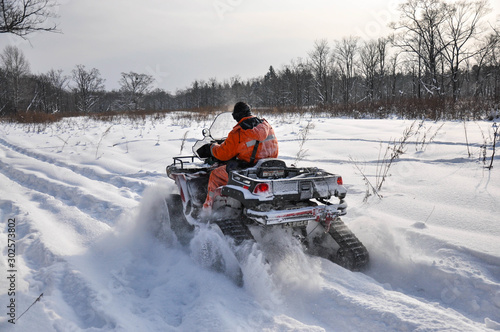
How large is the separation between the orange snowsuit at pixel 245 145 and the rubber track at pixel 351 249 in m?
1.15

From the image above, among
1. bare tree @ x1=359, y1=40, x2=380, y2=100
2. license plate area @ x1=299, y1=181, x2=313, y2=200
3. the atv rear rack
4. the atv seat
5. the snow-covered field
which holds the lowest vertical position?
the snow-covered field

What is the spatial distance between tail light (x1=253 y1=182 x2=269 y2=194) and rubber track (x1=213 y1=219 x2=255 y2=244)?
48 centimetres

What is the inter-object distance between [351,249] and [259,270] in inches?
41.3

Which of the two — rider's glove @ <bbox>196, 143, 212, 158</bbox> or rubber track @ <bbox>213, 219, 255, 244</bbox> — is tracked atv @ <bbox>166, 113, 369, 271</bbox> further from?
rider's glove @ <bbox>196, 143, 212, 158</bbox>

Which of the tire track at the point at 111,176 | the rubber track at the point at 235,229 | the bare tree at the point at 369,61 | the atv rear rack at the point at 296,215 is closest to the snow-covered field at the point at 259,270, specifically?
the rubber track at the point at 235,229

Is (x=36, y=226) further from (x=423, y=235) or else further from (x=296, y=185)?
(x=423, y=235)

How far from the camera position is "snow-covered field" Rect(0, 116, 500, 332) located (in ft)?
8.09

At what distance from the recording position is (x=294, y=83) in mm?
60031

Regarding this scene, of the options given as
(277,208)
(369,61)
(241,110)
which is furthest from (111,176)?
(369,61)

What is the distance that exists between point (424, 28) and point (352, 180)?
2988 cm

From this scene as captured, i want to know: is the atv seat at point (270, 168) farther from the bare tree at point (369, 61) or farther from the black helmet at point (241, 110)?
the bare tree at point (369, 61)

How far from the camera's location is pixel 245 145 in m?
3.66

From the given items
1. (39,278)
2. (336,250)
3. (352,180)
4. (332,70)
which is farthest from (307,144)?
(332,70)

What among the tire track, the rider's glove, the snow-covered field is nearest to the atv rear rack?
the snow-covered field
